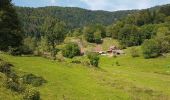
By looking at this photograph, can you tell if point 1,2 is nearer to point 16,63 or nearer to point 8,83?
point 16,63

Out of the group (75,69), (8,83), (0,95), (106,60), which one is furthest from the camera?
(106,60)

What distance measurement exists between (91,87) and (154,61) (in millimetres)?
106939

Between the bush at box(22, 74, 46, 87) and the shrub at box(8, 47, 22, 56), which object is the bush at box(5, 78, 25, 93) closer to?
the bush at box(22, 74, 46, 87)

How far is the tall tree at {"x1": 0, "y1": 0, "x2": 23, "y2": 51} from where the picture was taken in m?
72.1

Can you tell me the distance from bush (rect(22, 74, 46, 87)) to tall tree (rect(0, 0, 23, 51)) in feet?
70.2

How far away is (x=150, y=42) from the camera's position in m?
167

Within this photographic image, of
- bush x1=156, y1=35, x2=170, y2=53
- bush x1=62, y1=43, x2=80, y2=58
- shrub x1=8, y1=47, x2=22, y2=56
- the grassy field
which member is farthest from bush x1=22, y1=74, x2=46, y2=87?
bush x1=156, y1=35, x2=170, y2=53

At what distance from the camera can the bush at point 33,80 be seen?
1948 inches

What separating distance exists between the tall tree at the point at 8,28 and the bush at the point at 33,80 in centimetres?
2139

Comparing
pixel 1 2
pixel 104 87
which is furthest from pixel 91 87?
pixel 1 2

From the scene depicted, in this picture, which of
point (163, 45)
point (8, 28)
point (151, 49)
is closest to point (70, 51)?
point (151, 49)

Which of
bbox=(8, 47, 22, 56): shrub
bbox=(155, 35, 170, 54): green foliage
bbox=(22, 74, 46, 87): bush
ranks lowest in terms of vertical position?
bbox=(155, 35, 170, 54): green foliage

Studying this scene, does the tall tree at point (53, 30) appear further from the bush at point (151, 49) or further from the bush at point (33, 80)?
the bush at point (33, 80)

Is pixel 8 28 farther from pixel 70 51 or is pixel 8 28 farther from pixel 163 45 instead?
pixel 163 45
